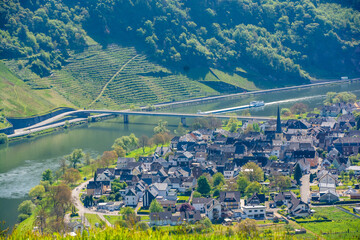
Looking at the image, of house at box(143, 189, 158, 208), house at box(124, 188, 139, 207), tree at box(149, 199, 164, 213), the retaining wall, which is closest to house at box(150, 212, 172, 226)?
tree at box(149, 199, 164, 213)

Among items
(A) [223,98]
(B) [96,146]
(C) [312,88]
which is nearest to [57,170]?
(B) [96,146]

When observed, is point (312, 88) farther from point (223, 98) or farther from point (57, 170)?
point (57, 170)

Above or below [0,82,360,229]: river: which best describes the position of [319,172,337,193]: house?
below

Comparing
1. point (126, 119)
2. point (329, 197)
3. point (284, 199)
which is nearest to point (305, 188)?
point (329, 197)

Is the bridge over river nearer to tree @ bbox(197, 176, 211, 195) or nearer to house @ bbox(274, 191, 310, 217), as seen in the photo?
tree @ bbox(197, 176, 211, 195)

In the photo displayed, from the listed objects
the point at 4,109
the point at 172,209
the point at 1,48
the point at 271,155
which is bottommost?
the point at 172,209

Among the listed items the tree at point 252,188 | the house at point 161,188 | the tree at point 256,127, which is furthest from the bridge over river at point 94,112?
the house at point 161,188

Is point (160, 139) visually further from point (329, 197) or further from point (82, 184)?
point (329, 197)

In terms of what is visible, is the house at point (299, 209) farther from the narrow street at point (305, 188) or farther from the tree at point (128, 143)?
the tree at point (128, 143)
